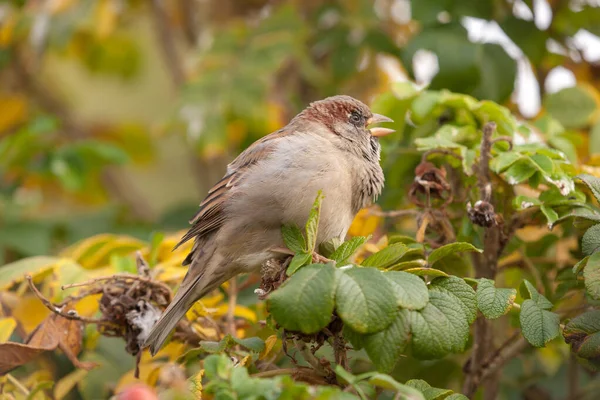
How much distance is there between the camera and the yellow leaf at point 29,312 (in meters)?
1.74

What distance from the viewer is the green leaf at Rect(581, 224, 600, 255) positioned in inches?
51.2

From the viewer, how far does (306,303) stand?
1.15m

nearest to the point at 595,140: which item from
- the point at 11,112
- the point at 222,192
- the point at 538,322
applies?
the point at 538,322

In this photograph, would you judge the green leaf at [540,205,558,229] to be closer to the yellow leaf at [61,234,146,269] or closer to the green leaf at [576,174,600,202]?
the green leaf at [576,174,600,202]

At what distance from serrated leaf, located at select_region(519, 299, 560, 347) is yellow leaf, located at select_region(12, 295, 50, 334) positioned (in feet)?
3.50

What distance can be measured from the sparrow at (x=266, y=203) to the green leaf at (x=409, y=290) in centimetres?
43

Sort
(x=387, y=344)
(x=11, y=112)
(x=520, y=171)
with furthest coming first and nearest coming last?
1. (x=11, y=112)
2. (x=520, y=171)
3. (x=387, y=344)

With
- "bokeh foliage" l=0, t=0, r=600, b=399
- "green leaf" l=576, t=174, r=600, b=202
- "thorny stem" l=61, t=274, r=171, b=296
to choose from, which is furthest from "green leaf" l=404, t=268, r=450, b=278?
"thorny stem" l=61, t=274, r=171, b=296

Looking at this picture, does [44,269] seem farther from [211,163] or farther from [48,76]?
[48,76]

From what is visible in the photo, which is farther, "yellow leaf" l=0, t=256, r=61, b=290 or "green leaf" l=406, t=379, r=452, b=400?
"yellow leaf" l=0, t=256, r=61, b=290

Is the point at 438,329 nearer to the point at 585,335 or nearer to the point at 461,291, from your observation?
the point at 461,291

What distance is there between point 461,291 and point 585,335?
8.5 inches

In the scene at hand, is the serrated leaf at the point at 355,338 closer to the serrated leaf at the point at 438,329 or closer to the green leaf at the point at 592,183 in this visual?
the serrated leaf at the point at 438,329

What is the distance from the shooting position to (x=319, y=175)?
1.68m
